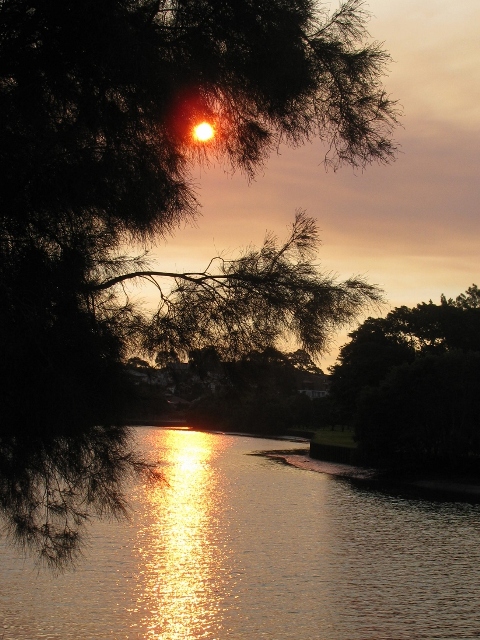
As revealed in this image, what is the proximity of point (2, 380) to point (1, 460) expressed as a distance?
70 cm

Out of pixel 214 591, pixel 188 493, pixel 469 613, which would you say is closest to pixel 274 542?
pixel 214 591

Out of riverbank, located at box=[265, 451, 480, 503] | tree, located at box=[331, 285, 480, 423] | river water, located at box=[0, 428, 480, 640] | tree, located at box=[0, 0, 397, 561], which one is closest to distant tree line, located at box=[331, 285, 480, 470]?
riverbank, located at box=[265, 451, 480, 503]

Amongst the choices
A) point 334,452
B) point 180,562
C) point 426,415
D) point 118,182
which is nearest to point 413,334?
point 334,452

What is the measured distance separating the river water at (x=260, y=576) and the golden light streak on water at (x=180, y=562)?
0.12 feet

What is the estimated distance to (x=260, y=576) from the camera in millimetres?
18375

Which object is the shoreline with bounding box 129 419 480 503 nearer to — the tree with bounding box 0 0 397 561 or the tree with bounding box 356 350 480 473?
the tree with bounding box 356 350 480 473

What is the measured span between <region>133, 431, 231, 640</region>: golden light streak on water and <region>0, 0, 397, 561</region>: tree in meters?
1.20

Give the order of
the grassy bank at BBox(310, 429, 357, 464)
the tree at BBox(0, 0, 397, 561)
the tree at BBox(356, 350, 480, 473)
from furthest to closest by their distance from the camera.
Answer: the grassy bank at BBox(310, 429, 357, 464)
the tree at BBox(356, 350, 480, 473)
the tree at BBox(0, 0, 397, 561)

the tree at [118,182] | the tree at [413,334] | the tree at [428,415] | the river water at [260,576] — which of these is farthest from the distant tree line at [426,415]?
the tree at [118,182]

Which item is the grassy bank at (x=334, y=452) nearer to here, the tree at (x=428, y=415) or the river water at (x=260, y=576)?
the tree at (x=428, y=415)

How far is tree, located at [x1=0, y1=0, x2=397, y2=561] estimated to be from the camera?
16.1 ft

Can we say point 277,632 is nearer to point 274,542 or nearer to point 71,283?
point 274,542

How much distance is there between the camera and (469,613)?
51.5ft

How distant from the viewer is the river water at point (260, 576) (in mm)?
14453
